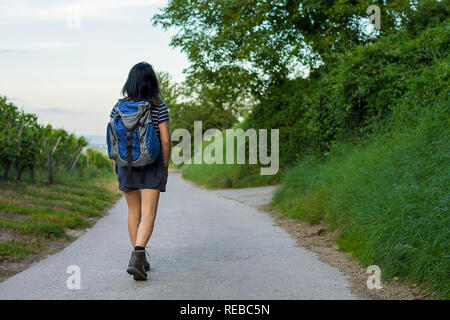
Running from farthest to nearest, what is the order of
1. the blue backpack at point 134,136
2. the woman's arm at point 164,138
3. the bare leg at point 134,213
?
1. the bare leg at point 134,213
2. the woman's arm at point 164,138
3. the blue backpack at point 134,136

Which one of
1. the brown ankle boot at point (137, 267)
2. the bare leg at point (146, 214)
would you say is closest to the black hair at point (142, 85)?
the bare leg at point (146, 214)

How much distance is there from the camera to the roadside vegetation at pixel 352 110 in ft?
17.3

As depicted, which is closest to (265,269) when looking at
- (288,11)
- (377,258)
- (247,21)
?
(377,258)

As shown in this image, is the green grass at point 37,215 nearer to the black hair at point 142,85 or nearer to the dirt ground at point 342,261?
the black hair at point 142,85

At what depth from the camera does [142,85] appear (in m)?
5.34

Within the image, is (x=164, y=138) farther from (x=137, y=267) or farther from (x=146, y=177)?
(x=137, y=267)

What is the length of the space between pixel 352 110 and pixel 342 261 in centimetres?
528

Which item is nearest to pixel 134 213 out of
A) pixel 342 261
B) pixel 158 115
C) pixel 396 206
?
pixel 158 115

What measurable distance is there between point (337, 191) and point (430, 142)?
187cm

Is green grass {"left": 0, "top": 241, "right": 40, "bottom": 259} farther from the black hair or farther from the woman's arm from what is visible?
the black hair

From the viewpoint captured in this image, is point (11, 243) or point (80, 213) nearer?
point (11, 243)

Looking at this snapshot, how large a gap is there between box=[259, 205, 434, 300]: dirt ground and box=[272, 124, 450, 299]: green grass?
11 cm

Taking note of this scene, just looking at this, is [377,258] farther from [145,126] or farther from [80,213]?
[80,213]

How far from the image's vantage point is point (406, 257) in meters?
4.93
